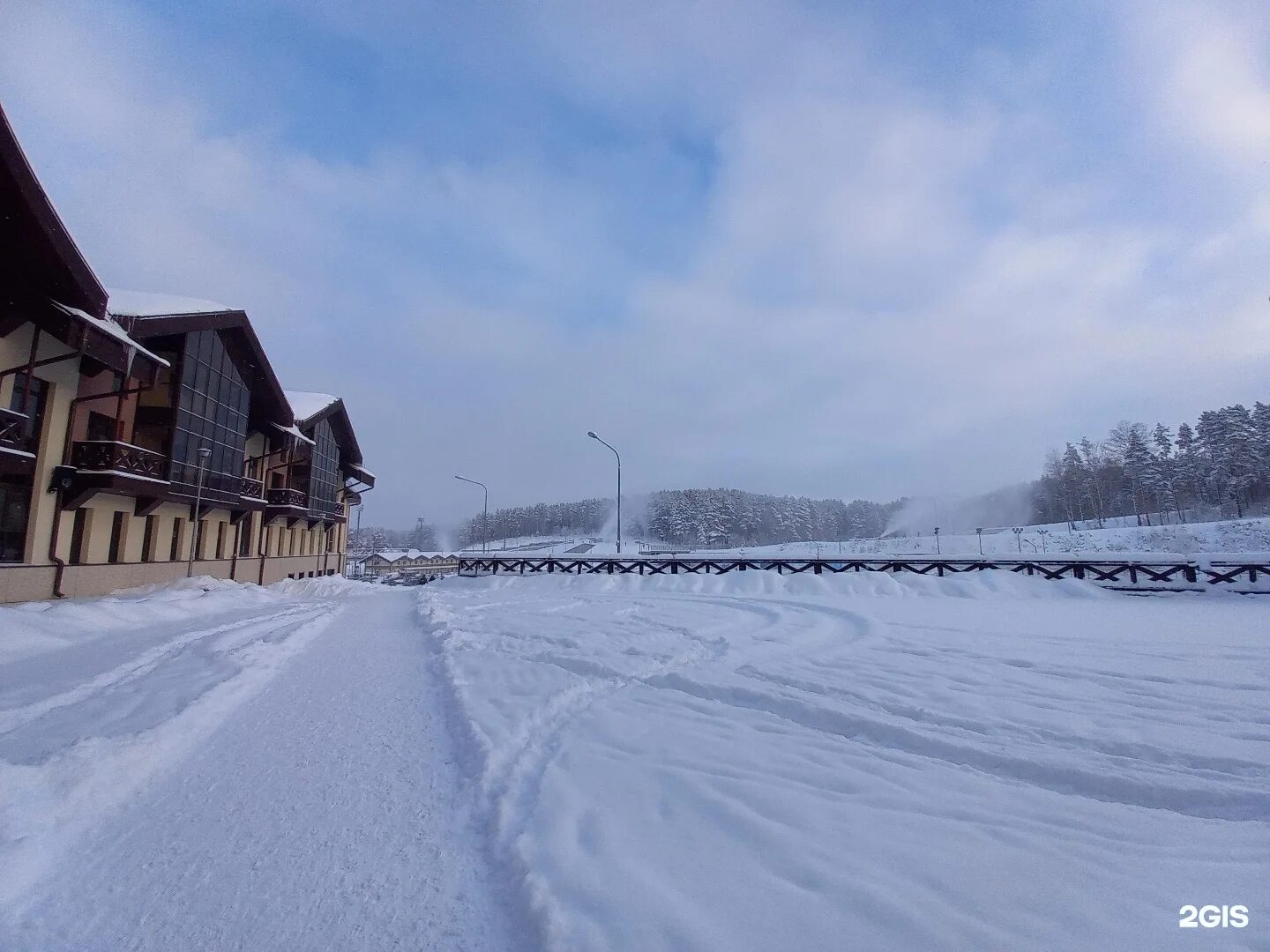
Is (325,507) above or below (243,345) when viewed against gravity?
below

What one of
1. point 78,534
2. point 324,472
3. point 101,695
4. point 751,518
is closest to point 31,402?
point 78,534

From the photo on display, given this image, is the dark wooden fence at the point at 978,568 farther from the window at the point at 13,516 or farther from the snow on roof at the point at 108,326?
the window at the point at 13,516

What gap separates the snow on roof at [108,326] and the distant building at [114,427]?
0.05 m

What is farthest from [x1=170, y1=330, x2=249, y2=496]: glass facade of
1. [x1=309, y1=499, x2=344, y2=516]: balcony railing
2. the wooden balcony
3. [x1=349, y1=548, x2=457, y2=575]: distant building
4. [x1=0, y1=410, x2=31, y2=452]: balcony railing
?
[x1=349, y1=548, x2=457, y2=575]: distant building

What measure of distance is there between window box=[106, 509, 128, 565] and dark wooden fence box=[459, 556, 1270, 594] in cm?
1648

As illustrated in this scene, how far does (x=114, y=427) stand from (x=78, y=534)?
3.60 metres

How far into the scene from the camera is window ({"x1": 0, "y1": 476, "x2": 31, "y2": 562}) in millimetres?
14000

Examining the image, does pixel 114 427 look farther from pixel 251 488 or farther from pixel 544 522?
pixel 544 522

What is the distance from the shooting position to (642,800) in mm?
3906

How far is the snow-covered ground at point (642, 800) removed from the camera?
8.84 ft

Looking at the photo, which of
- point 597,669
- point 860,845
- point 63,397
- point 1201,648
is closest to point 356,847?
point 860,845

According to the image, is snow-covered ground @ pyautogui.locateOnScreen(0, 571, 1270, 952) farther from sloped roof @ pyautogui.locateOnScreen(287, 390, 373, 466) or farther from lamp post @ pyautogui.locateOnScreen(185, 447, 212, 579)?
sloped roof @ pyautogui.locateOnScreen(287, 390, 373, 466)

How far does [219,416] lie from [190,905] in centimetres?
2402

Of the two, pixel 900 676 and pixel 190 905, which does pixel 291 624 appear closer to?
pixel 190 905
